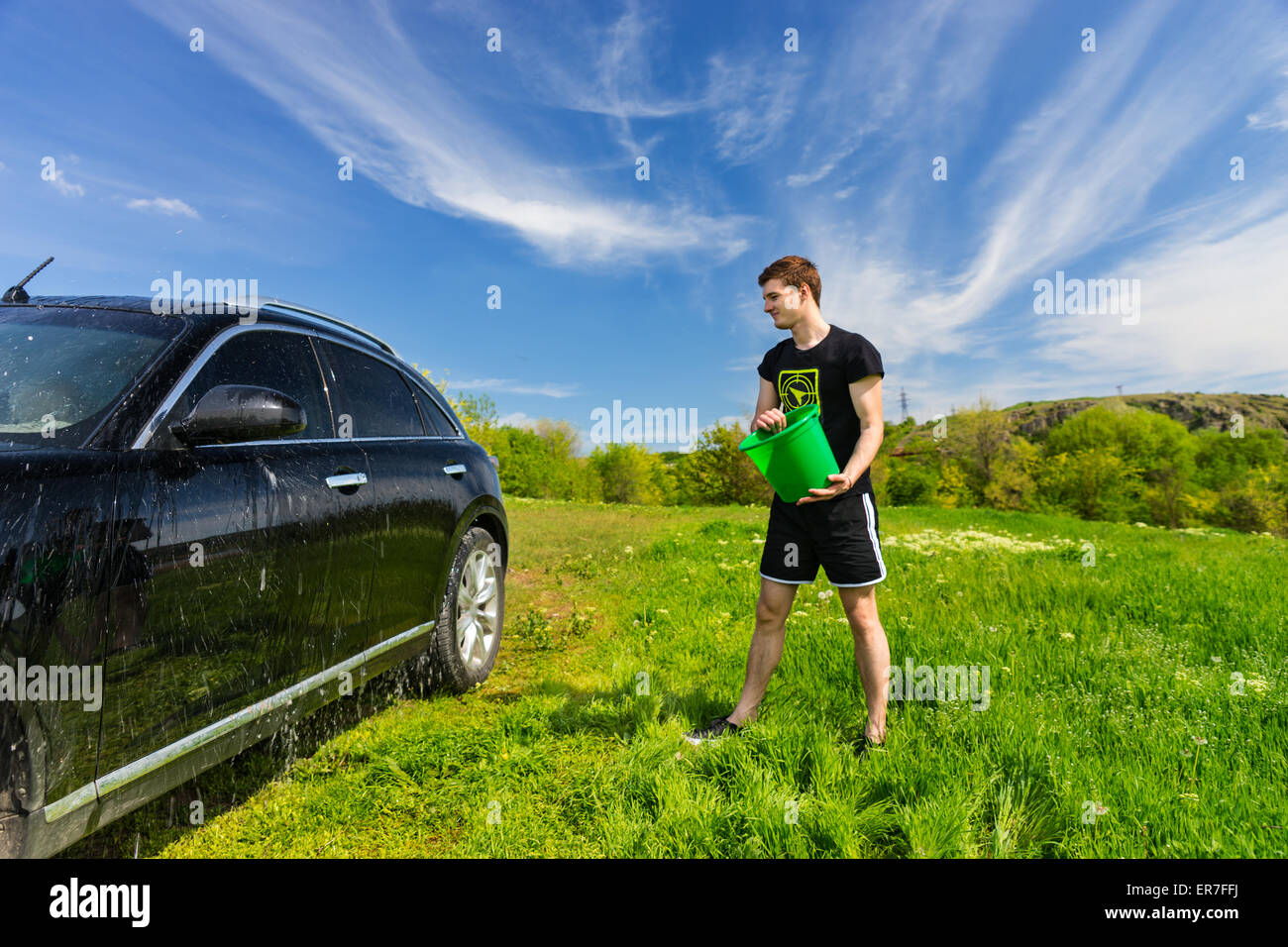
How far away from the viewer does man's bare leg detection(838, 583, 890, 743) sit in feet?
9.28

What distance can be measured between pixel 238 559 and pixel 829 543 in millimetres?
2278

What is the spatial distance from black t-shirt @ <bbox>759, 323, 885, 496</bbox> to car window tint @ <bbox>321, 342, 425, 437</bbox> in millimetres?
2106

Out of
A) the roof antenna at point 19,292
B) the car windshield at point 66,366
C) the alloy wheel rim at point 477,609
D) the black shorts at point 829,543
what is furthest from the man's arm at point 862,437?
the roof antenna at point 19,292

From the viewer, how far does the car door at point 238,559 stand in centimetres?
A: 187

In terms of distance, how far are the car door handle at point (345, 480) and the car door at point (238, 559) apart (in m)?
0.02

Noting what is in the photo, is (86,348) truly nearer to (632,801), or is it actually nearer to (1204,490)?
(632,801)

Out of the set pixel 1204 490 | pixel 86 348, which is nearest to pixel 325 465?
pixel 86 348

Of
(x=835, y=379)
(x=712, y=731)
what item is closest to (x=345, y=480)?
(x=712, y=731)

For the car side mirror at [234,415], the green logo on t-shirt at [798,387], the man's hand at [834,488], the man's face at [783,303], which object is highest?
the man's face at [783,303]

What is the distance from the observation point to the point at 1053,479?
6419 cm

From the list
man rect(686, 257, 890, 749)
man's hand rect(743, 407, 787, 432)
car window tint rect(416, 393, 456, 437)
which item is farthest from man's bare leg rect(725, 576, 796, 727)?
car window tint rect(416, 393, 456, 437)

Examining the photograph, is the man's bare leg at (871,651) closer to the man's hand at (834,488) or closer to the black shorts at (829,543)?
the black shorts at (829,543)

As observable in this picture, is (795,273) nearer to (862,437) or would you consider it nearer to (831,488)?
(862,437)

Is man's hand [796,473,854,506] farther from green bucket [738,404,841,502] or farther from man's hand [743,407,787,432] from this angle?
man's hand [743,407,787,432]
